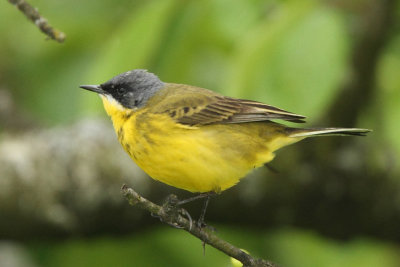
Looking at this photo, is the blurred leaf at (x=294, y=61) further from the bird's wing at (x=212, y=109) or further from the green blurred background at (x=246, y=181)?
the green blurred background at (x=246, y=181)

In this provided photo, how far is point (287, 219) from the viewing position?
18.0ft

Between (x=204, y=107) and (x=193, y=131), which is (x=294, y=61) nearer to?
(x=204, y=107)

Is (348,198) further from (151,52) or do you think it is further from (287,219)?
(151,52)

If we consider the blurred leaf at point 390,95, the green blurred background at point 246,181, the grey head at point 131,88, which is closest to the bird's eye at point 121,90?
the grey head at point 131,88

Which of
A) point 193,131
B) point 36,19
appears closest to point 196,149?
point 193,131

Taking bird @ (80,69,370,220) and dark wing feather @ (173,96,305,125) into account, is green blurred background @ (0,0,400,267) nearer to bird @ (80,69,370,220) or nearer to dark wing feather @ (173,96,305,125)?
bird @ (80,69,370,220)

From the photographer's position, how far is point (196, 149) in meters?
3.41

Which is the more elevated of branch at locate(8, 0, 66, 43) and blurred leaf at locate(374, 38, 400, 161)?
blurred leaf at locate(374, 38, 400, 161)

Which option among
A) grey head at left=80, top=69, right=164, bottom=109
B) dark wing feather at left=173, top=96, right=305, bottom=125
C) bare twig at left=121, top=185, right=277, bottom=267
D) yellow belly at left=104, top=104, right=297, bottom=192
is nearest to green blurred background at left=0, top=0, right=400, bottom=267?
grey head at left=80, top=69, right=164, bottom=109

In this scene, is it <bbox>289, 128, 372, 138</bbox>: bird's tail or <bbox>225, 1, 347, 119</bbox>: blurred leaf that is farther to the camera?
<bbox>225, 1, 347, 119</bbox>: blurred leaf

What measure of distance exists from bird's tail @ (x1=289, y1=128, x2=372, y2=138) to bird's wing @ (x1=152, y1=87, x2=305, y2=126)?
0.70 ft

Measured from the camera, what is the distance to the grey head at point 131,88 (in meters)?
3.89

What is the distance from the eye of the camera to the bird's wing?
3558mm

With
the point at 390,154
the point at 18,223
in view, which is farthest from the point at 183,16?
the point at 18,223
